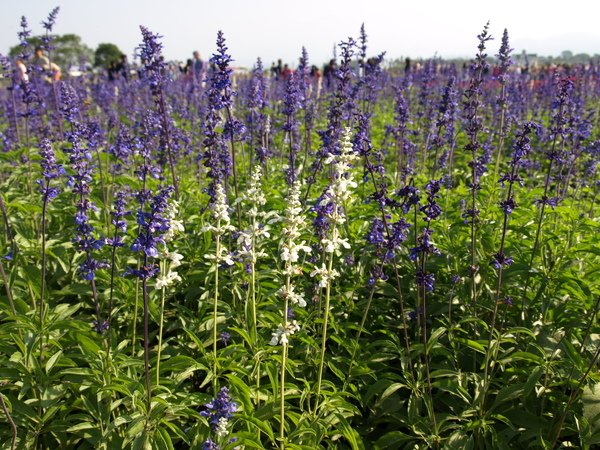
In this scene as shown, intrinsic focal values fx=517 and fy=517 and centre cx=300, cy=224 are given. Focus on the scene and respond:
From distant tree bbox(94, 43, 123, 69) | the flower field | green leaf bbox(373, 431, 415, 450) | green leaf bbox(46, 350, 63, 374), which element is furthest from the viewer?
distant tree bbox(94, 43, 123, 69)

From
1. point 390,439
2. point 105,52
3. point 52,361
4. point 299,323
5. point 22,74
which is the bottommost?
point 390,439

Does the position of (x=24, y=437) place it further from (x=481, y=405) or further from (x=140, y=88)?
(x=140, y=88)

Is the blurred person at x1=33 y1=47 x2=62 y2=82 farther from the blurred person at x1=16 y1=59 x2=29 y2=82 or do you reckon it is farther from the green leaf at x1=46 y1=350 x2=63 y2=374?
the green leaf at x1=46 y1=350 x2=63 y2=374

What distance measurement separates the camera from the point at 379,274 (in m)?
4.28

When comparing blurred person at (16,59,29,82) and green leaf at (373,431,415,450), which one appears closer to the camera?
green leaf at (373,431,415,450)

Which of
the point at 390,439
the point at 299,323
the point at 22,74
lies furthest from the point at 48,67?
the point at 390,439

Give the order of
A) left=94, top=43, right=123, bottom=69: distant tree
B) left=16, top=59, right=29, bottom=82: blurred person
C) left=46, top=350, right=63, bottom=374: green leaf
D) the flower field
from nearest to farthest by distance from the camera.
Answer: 1. the flower field
2. left=46, top=350, right=63, bottom=374: green leaf
3. left=16, top=59, right=29, bottom=82: blurred person
4. left=94, top=43, right=123, bottom=69: distant tree

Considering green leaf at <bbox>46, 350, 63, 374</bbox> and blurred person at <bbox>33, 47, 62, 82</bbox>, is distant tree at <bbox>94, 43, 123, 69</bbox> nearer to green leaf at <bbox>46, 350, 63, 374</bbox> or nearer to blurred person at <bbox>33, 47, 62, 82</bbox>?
blurred person at <bbox>33, 47, 62, 82</bbox>

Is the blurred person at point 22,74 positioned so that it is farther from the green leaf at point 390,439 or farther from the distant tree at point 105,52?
the distant tree at point 105,52

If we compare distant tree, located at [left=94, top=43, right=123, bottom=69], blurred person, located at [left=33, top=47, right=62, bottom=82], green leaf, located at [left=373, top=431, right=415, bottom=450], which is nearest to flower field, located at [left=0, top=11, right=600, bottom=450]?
green leaf, located at [left=373, top=431, right=415, bottom=450]

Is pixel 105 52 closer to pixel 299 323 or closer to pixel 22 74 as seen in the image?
pixel 22 74

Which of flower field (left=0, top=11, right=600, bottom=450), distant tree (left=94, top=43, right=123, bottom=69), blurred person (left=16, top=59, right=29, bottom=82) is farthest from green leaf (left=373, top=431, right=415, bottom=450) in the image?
distant tree (left=94, top=43, right=123, bottom=69)

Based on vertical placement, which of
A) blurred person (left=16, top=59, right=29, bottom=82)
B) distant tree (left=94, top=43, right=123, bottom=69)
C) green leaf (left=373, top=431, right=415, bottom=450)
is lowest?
green leaf (left=373, top=431, right=415, bottom=450)

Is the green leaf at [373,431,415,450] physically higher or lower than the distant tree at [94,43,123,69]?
lower
